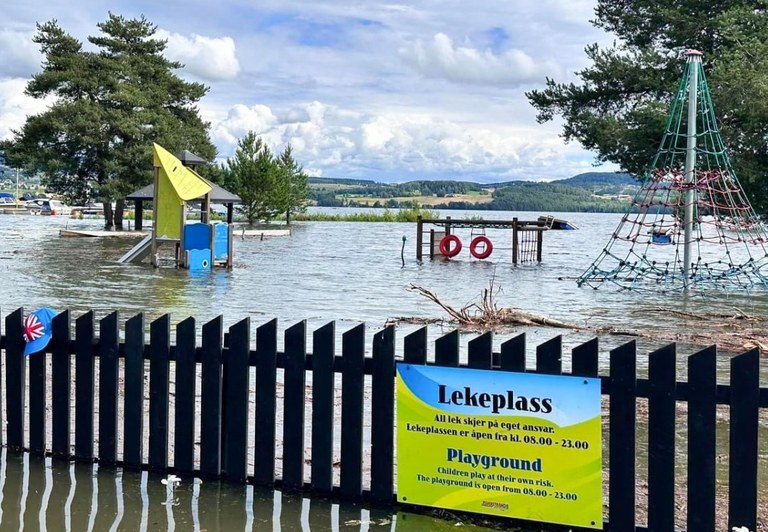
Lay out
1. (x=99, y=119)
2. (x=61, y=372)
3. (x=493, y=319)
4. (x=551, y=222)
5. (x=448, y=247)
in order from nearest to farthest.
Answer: (x=61, y=372)
(x=493, y=319)
(x=551, y=222)
(x=448, y=247)
(x=99, y=119)

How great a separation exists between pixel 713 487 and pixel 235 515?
252 centimetres

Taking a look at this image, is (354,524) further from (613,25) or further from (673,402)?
(613,25)

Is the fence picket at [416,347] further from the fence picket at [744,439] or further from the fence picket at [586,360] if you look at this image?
the fence picket at [744,439]

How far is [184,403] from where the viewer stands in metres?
5.46

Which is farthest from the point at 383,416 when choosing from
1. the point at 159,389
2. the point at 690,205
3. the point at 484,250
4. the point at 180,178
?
the point at 484,250

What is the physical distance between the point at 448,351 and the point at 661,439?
1.17 meters

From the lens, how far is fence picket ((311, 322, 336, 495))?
16.5 feet

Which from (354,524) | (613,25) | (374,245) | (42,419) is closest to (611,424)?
(354,524)

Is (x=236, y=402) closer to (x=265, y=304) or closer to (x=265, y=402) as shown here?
(x=265, y=402)

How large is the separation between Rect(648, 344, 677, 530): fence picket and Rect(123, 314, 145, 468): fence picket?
9.88 feet

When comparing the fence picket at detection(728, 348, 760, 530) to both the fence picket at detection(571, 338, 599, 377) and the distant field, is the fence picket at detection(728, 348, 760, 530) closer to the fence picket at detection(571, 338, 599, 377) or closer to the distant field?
the fence picket at detection(571, 338, 599, 377)

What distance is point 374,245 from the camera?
48719 mm

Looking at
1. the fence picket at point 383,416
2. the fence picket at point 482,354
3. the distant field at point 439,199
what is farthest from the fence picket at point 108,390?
the distant field at point 439,199

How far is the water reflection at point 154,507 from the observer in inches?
186
